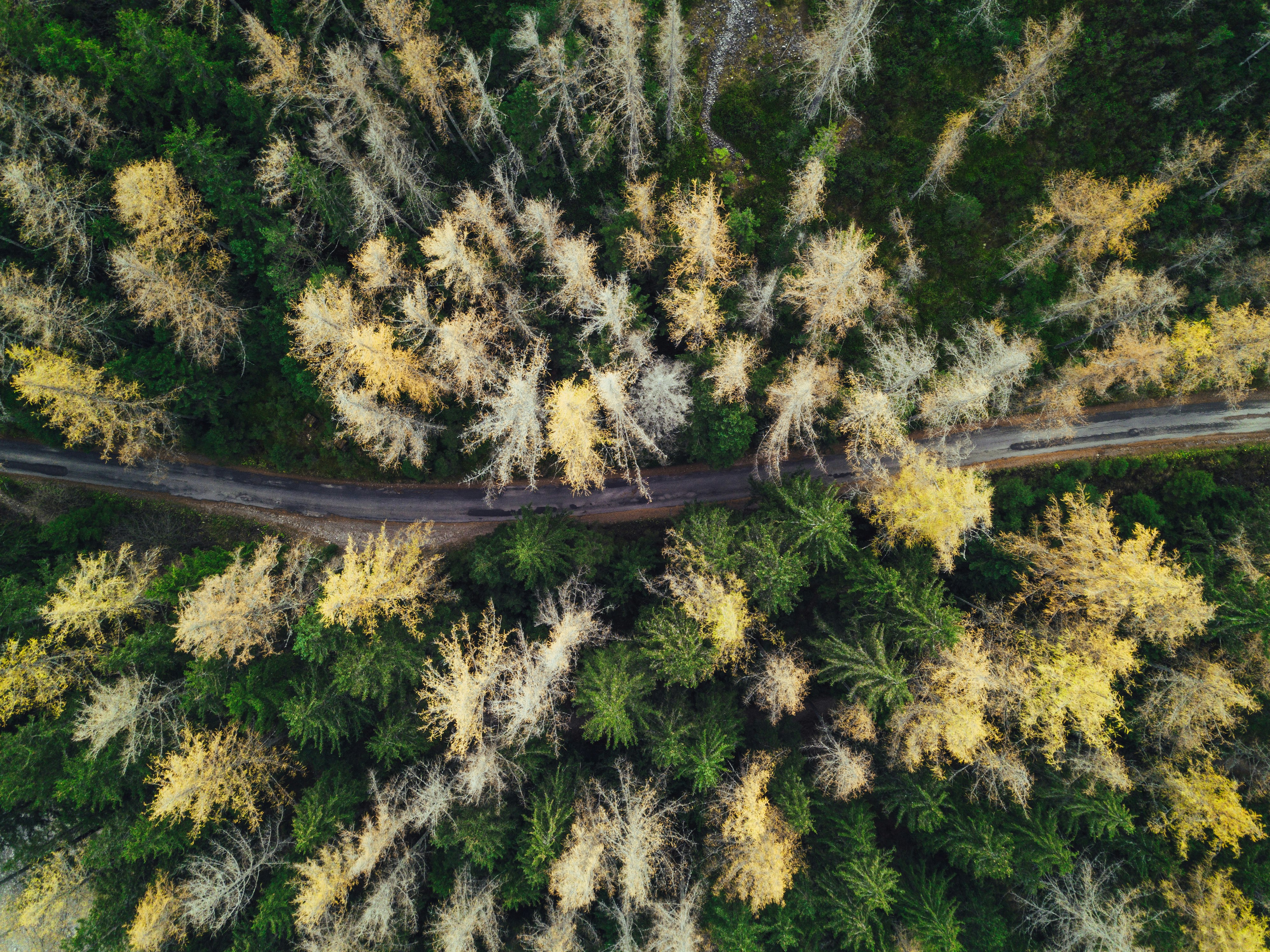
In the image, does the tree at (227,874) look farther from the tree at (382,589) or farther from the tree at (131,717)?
the tree at (382,589)

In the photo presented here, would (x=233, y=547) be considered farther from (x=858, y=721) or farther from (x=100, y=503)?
(x=858, y=721)

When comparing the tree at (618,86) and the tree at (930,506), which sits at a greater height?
the tree at (618,86)

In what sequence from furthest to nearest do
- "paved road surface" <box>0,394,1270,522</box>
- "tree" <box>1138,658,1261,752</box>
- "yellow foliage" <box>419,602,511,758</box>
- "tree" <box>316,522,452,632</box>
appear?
"paved road surface" <box>0,394,1270,522</box>, "tree" <box>1138,658,1261,752</box>, "yellow foliage" <box>419,602,511,758</box>, "tree" <box>316,522,452,632</box>

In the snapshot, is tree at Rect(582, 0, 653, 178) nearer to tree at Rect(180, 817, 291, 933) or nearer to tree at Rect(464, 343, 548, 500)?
tree at Rect(464, 343, 548, 500)

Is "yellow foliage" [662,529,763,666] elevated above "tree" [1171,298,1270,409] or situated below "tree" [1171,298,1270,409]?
below

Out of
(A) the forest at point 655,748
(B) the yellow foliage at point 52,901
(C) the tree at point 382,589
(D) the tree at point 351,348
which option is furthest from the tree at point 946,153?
(B) the yellow foliage at point 52,901

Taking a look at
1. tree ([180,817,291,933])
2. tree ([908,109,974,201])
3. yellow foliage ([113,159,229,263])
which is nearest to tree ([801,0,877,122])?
tree ([908,109,974,201])
